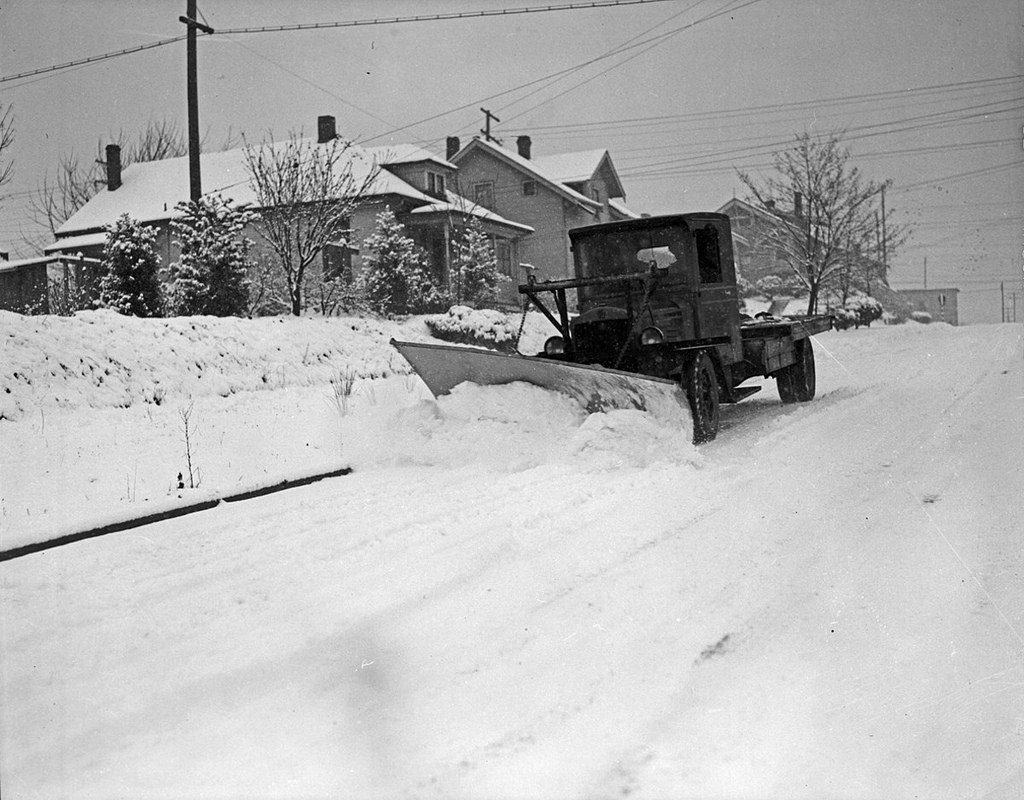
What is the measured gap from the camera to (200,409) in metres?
10.2

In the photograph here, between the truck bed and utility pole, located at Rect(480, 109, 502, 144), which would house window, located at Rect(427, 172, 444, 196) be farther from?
the truck bed

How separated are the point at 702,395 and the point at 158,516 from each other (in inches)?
214

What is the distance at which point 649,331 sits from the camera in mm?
8672

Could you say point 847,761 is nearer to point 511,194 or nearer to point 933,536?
point 933,536

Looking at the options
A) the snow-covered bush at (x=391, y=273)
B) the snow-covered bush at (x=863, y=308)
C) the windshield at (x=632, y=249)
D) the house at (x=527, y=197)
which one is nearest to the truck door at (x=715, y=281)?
the windshield at (x=632, y=249)

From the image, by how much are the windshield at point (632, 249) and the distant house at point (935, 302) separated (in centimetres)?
7302

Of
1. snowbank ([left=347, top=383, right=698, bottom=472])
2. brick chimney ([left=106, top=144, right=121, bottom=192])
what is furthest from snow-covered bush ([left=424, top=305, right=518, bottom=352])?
brick chimney ([left=106, top=144, right=121, bottom=192])

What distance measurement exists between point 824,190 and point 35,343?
29.3 m

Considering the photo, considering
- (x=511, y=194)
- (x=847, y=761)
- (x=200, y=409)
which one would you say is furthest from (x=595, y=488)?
(x=511, y=194)

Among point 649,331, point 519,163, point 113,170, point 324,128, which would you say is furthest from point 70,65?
point 519,163

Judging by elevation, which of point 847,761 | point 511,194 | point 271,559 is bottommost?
point 847,761

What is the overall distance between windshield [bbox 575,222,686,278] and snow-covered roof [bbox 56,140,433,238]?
2180 cm

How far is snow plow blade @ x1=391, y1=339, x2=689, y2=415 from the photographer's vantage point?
24.8ft

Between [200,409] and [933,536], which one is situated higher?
[200,409]
